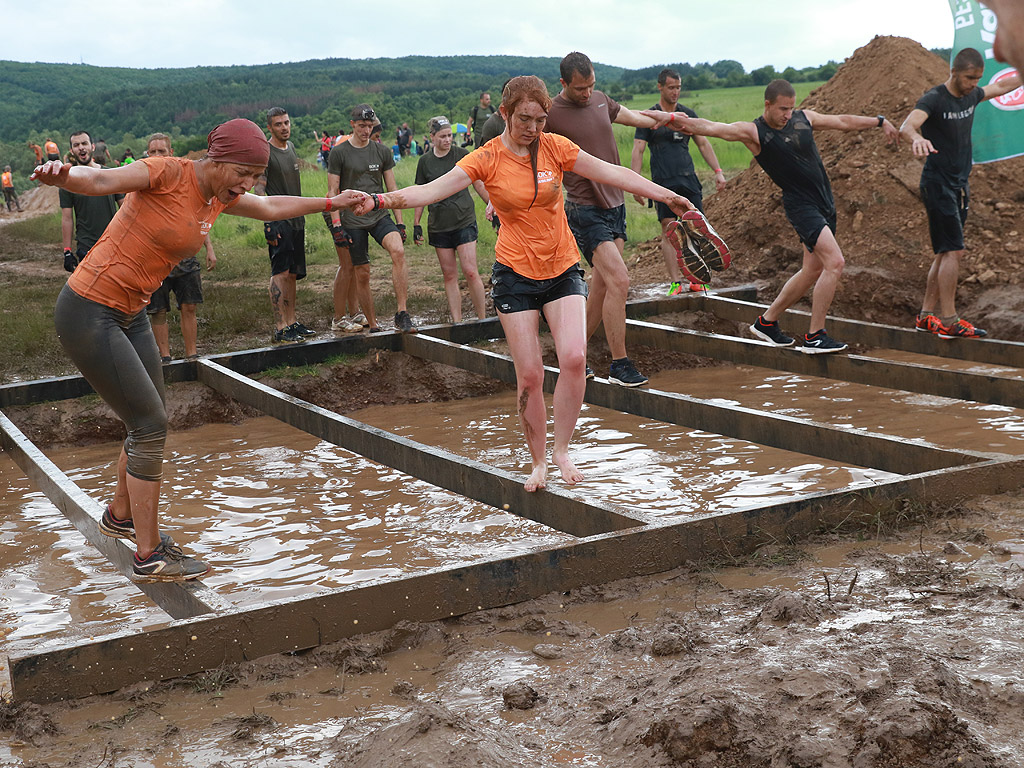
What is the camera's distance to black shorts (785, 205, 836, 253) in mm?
7848

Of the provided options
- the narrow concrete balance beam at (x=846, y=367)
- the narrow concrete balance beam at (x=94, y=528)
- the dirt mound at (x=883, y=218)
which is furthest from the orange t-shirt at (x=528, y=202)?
the dirt mound at (x=883, y=218)

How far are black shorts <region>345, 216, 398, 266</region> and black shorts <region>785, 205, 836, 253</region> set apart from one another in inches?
137

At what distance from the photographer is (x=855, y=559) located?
4.34 m

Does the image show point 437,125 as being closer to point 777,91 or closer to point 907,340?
point 777,91

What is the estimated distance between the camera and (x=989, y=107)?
Answer: 1091 cm

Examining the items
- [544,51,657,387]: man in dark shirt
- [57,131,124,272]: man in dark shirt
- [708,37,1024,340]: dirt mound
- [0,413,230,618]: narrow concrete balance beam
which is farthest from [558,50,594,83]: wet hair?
[708,37,1024,340]: dirt mound

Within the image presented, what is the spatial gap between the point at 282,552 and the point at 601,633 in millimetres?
2118

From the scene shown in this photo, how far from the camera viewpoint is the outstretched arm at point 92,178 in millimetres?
3705

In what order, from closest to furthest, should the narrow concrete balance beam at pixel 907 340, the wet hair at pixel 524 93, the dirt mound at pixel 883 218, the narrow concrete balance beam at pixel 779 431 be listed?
the wet hair at pixel 524 93 < the narrow concrete balance beam at pixel 779 431 < the narrow concrete balance beam at pixel 907 340 < the dirt mound at pixel 883 218

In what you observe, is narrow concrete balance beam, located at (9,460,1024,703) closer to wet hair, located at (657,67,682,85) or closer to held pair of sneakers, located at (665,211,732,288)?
held pair of sneakers, located at (665,211,732,288)

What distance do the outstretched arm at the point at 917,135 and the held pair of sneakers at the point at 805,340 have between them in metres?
1.59

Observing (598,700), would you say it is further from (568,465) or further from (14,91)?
(14,91)

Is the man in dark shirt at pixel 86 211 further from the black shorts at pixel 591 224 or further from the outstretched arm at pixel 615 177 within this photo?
the outstretched arm at pixel 615 177

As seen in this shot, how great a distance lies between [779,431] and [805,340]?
216cm
